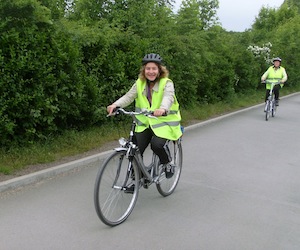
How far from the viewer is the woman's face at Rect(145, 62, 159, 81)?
440 cm

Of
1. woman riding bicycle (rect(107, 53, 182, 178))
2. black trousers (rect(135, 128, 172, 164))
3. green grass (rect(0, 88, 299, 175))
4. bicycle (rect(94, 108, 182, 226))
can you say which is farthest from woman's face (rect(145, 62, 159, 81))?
green grass (rect(0, 88, 299, 175))

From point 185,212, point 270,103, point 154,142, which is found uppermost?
point 154,142

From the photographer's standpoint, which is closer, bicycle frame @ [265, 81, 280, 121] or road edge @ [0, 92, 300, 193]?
road edge @ [0, 92, 300, 193]

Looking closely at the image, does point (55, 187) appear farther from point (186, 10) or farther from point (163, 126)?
point (186, 10)

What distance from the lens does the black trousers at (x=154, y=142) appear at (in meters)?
4.46

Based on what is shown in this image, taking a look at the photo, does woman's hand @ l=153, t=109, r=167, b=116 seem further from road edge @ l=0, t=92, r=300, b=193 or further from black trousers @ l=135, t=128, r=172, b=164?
road edge @ l=0, t=92, r=300, b=193

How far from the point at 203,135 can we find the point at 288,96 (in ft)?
41.4

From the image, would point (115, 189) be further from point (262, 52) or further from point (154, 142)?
point (262, 52)

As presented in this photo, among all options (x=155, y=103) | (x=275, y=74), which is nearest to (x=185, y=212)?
(x=155, y=103)

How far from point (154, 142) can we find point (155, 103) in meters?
0.46

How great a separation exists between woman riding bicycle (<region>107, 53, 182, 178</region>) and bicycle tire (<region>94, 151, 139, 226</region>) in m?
0.39

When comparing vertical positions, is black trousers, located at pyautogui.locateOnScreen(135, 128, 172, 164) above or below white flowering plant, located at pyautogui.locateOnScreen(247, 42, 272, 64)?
below

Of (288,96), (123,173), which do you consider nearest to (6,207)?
(123,173)

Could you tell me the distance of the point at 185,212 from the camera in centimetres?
467
